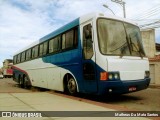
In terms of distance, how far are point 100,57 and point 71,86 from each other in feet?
8.87

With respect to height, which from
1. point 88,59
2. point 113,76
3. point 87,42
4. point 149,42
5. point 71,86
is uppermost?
point 149,42

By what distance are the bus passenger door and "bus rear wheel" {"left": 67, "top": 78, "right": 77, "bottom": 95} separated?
44.3 inches

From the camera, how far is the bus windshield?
9125mm

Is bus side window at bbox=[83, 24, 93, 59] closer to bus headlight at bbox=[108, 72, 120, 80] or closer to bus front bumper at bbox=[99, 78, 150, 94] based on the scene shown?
bus headlight at bbox=[108, 72, 120, 80]

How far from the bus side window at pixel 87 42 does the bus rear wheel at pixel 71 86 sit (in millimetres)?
1555

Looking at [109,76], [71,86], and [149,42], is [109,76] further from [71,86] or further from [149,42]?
[149,42]

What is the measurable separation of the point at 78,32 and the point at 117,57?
2175 mm

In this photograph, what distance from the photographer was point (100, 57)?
29.0 feet

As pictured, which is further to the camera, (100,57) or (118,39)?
(118,39)

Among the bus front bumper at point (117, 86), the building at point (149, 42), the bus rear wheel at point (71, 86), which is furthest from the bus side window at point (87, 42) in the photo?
the building at point (149, 42)

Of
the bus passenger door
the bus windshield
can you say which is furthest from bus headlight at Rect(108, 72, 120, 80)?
the bus windshield

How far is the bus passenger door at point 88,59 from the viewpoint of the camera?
9.18m

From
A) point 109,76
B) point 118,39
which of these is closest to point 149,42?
point 118,39

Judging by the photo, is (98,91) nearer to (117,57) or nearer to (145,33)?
(117,57)
